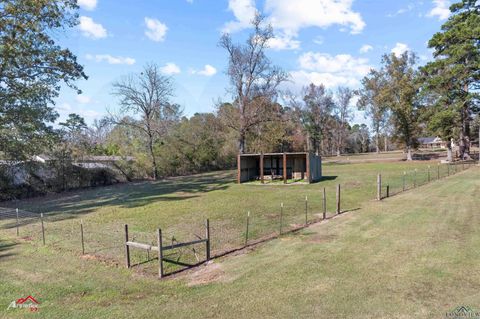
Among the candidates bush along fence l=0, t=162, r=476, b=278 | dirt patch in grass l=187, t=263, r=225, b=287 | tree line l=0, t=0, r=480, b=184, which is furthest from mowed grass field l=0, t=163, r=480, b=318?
tree line l=0, t=0, r=480, b=184

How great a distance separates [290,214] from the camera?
13.1 meters

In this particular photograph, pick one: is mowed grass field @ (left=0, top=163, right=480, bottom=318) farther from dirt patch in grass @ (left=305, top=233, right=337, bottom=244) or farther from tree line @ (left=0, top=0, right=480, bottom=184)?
tree line @ (left=0, top=0, right=480, bottom=184)

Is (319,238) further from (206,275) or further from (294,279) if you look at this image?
(206,275)

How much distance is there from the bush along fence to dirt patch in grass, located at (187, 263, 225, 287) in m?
0.41

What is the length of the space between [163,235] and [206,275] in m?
3.60

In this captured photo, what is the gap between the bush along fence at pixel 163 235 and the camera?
7980 millimetres

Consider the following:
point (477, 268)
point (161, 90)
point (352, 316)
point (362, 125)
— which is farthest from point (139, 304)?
point (362, 125)

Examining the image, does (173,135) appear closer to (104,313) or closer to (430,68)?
(430,68)

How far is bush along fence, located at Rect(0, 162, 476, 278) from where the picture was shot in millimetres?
7980

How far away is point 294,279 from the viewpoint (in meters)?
6.36

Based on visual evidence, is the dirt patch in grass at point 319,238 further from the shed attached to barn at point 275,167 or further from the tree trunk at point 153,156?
the tree trunk at point 153,156

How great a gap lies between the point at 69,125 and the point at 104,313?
2476 cm

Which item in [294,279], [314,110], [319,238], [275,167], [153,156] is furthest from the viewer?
[314,110]

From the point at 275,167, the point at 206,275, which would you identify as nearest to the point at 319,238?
the point at 206,275
